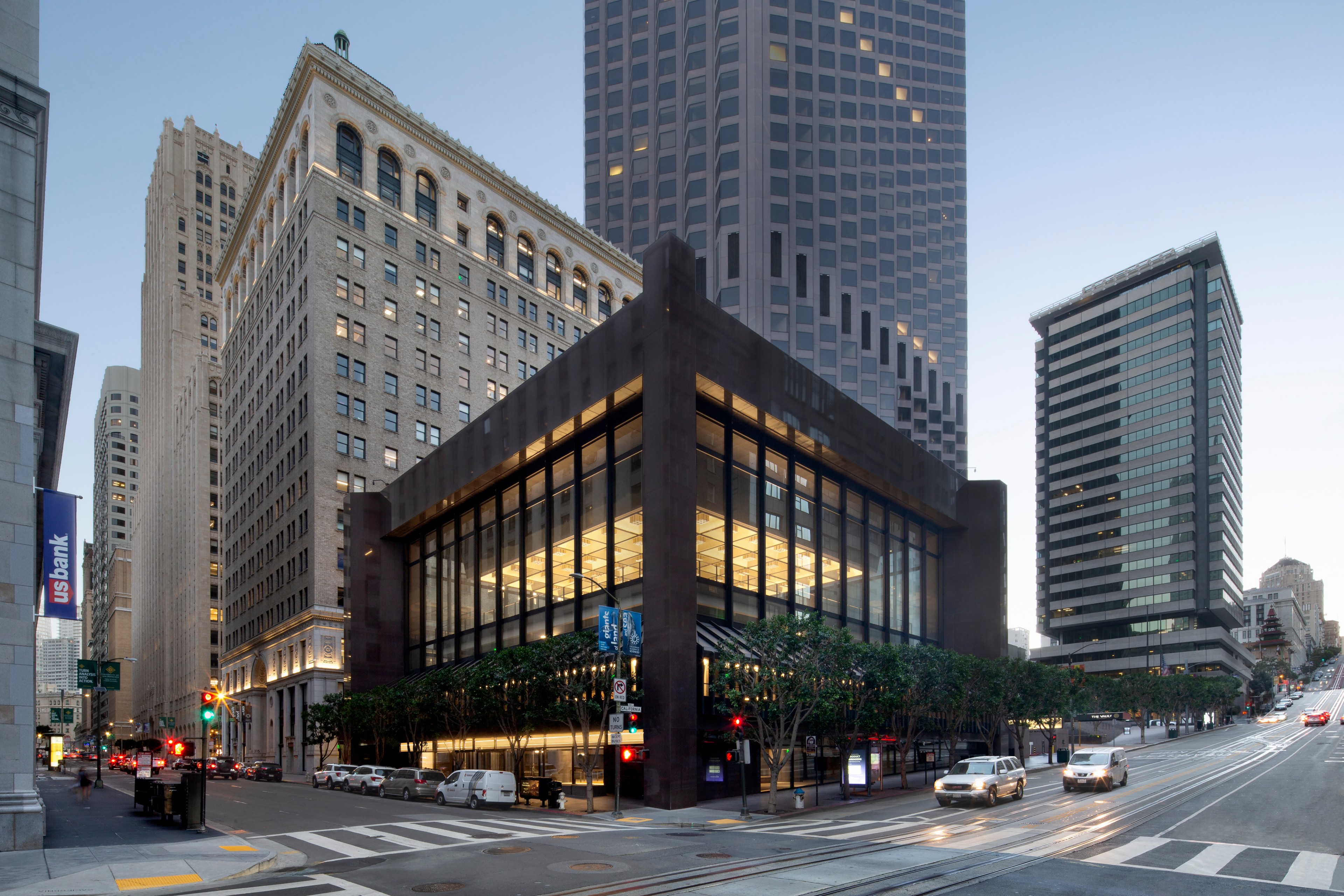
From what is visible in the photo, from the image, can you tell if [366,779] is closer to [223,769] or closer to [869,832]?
[223,769]

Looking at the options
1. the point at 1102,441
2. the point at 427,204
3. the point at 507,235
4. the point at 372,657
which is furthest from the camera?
the point at 1102,441

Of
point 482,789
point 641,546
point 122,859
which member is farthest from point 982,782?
point 122,859

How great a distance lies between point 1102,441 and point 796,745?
460 ft

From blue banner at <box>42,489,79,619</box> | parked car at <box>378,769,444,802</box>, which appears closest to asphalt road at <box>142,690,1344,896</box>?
parked car at <box>378,769,444,802</box>

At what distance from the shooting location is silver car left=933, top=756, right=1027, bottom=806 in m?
32.8

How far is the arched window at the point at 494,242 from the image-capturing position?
92.6 metres

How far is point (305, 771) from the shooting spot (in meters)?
79.1

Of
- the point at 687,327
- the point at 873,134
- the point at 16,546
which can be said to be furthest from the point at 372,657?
the point at 873,134

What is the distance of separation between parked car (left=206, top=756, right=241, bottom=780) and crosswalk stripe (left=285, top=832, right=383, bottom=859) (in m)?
44.2

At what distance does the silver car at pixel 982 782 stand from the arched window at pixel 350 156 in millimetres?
70156

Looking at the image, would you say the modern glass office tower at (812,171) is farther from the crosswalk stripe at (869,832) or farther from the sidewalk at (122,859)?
the sidewalk at (122,859)

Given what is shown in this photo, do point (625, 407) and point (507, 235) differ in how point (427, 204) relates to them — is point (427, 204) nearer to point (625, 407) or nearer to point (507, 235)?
point (507, 235)

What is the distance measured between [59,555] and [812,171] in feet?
331

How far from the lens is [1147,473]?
157875mm
